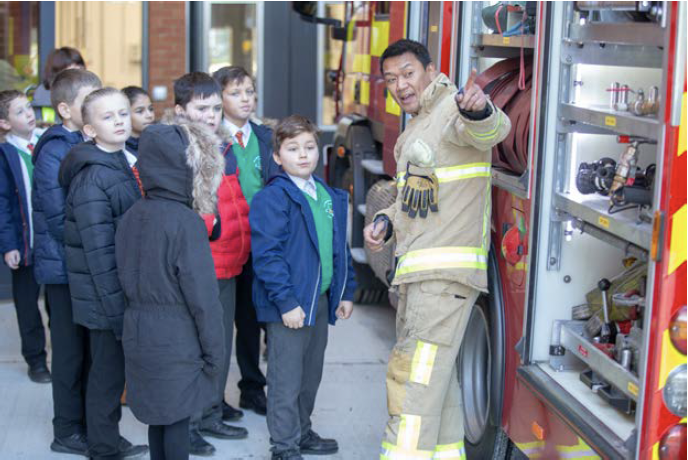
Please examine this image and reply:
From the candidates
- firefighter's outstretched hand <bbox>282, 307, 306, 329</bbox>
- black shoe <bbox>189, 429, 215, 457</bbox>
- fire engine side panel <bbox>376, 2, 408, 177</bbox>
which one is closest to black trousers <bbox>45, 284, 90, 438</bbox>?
black shoe <bbox>189, 429, 215, 457</bbox>

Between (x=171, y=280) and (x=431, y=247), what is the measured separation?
92cm

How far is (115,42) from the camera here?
9828 mm

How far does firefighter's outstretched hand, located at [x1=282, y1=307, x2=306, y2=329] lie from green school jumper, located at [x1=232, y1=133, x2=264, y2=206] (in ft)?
2.12

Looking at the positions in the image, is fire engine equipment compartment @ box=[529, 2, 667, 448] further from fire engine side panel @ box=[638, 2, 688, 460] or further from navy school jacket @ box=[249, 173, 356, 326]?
navy school jacket @ box=[249, 173, 356, 326]

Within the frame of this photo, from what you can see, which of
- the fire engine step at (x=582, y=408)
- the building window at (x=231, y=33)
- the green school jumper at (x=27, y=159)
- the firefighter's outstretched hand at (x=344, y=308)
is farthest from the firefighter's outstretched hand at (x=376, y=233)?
the building window at (x=231, y=33)

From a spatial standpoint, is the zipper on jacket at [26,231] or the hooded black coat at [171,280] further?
the zipper on jacket at [26,231]

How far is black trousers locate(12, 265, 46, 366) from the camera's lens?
507 cm

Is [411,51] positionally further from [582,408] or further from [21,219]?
[21,219]

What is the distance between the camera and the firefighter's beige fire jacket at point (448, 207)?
3521mm

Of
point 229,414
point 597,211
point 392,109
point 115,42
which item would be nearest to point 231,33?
point 115,42

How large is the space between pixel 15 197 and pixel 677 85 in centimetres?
355

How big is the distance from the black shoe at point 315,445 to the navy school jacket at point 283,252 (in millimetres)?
590

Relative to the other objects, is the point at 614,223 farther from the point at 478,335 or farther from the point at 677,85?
the point at 478,335

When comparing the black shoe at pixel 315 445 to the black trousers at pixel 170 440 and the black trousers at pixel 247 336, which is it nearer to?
the black trousers at pixel 247 336
